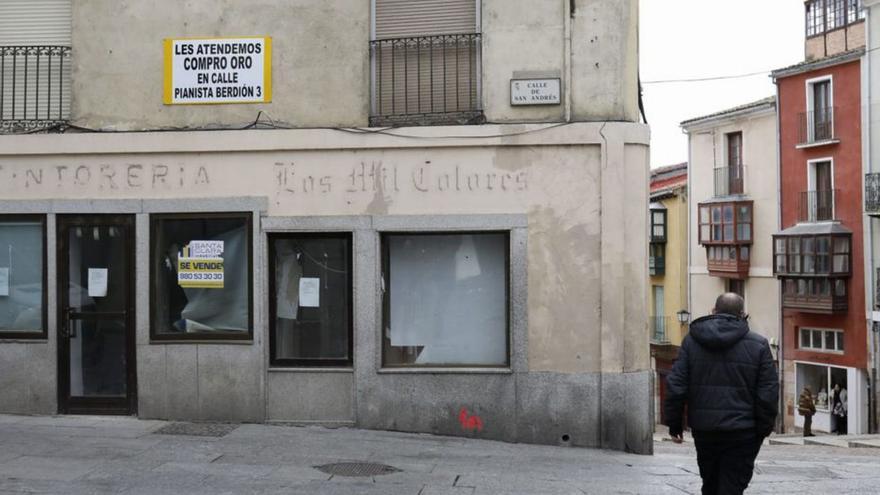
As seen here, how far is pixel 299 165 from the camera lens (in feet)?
37.5

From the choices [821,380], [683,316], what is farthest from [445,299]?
[683,316]

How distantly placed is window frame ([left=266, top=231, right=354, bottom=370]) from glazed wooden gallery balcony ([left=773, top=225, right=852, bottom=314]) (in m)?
29.3

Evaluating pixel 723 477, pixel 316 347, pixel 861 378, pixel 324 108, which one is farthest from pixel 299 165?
pixel 861 378

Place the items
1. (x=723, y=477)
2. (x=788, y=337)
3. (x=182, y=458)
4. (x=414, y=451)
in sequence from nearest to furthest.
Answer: (x=723, y=477), (x=182, y=458), (x=414, y=451), (x=788, y=337)

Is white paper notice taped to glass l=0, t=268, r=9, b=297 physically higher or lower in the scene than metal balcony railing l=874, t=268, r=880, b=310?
higher

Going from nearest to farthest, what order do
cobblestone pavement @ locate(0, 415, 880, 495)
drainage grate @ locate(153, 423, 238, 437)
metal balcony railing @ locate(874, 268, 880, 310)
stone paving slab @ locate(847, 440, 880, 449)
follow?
cobblestone pavement @ locate(0, 415, 880, 495), drainage grate @ locate(153, 423, 238, 437), stone paving slab @ locate(847, 440, 880, 449), metal balcony railing @ locate(874, 268, 880, 310)

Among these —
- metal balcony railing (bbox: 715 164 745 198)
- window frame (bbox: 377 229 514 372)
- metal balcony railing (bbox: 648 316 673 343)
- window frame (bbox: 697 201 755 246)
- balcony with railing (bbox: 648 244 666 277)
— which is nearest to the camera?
window frame (bbox: 377 229 514 372)

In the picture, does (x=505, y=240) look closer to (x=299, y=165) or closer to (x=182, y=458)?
(x=299, y=165)

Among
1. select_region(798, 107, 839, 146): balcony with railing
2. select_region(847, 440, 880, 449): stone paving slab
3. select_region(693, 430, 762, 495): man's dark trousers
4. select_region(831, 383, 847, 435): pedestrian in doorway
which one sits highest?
select_region(798, 107, 839, 146): balcony with railing

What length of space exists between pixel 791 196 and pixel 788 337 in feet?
17.1

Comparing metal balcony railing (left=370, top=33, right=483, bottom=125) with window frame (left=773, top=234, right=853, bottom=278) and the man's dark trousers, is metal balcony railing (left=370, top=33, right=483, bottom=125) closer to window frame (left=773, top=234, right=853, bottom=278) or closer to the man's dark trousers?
the man's dark trousers

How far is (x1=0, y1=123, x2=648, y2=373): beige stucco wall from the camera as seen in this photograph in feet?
36.2

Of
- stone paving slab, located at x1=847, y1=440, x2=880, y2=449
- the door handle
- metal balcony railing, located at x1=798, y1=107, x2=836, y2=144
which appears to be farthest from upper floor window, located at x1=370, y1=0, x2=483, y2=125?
metal balcony railing, located at x1=798, y1=107, x2=836, y2=144

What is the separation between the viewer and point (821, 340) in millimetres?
38094
